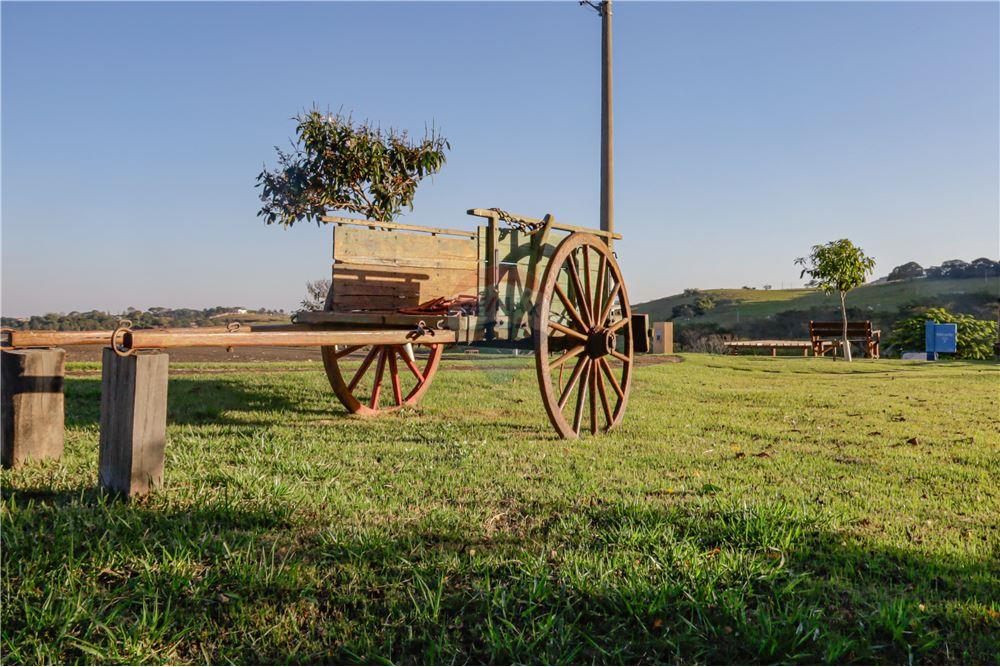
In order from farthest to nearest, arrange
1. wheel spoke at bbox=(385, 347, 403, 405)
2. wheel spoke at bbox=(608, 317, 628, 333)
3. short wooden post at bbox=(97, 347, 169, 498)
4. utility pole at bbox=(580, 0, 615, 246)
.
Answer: utility pole at bbox=(580, 0, 615, 246)
wheel spoke at bbox=(385, 347, 403, 405)
wheel spoke at bbox=(608, 317, 628, 333)
short wooden post at bbox=(97, 347, 169, 498)

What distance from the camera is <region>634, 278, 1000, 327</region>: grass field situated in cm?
3775

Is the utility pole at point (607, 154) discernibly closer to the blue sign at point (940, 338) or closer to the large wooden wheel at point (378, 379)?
the large wooden wheel at point (378, 379)

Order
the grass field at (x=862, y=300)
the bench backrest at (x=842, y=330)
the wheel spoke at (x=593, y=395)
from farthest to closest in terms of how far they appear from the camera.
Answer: the grass field at (x=862, y=300), the bench backrest at (x=842, y=330), the wheel spoke at (x=593, y=395)

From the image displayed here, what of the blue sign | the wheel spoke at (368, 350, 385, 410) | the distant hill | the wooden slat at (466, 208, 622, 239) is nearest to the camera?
the wooden slat at (466, 208, 622, 239)

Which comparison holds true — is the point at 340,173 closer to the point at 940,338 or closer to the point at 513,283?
the point at 513,283

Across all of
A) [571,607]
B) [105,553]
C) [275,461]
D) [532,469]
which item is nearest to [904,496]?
[532,469]

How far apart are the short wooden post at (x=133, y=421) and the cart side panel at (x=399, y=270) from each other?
98.4 inches

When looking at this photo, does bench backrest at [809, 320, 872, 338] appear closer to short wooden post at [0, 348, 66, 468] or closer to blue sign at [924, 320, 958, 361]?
blue sign at [924, 320, 958, 361]

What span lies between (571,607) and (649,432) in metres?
3.53

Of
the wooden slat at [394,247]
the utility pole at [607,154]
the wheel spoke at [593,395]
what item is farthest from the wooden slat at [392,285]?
the utility pole at [607,154]

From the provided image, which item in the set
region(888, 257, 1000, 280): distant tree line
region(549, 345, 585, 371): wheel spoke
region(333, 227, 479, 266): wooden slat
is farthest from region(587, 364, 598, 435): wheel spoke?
region(888, 257, 1000, 280): distant tree line

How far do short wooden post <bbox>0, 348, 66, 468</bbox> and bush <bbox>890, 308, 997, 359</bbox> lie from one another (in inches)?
940

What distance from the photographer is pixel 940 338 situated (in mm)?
20547

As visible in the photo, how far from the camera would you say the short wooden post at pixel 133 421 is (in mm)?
2953
